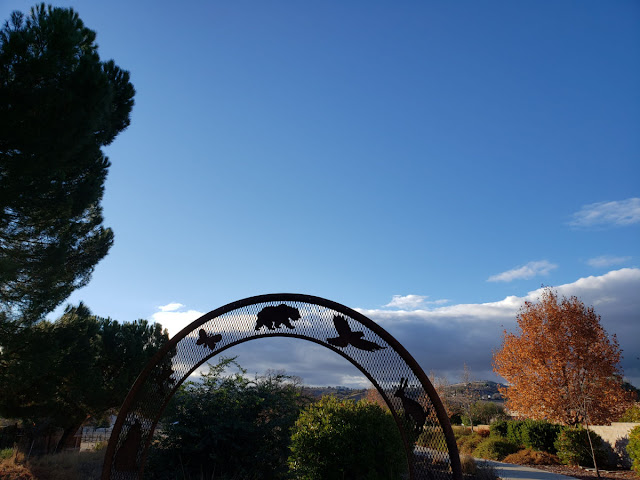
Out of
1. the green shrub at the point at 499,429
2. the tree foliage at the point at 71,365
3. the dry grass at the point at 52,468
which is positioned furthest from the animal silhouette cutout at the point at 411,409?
the green shrub at the point at 499,429

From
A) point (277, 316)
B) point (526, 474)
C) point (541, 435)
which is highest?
point (277, 316)

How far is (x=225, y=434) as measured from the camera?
8.17m

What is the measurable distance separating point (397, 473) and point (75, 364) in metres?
9.25

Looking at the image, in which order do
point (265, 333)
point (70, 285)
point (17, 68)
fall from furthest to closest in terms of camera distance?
point (70, 285)
point (17, 68)
point (265, 333)

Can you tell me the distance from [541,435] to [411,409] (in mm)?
11553

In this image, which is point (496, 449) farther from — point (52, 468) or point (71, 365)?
point (71, 365)

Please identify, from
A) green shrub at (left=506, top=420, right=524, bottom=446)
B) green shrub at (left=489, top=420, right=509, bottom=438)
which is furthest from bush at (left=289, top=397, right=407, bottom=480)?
green shrub at (left=489, top=420, right=509, bottom=438)

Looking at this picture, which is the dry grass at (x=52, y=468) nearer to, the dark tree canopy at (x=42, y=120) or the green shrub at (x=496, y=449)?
the dark tree canopy at (x=42, y=120)

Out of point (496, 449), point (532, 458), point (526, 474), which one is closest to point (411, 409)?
point (526, 474)

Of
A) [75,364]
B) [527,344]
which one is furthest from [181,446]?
[527,344]

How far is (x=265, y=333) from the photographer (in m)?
5.43

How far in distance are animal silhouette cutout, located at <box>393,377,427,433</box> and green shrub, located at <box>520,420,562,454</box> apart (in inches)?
442

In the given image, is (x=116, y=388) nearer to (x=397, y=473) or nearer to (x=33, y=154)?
(x=33, y=154)

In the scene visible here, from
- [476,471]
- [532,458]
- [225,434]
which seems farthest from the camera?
[532,458]
